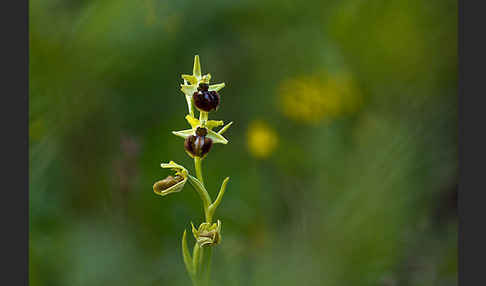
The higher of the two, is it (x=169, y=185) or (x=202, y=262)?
(x=169, y=185)

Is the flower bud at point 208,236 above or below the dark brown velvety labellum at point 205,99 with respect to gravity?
below

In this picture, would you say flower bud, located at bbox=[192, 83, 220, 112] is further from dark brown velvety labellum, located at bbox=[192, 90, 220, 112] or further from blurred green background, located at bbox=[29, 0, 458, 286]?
blurred green background, located at bbox=[29, 0, 458, 286]

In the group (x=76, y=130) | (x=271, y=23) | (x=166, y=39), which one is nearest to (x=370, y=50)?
(x=271, y=23)

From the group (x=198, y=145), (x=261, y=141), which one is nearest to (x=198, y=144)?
(x=198, y=145)

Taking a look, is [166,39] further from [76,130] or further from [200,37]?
[76,130]

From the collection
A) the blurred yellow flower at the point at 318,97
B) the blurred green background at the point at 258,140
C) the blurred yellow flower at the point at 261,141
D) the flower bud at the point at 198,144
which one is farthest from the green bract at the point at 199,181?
the blurred yellow flower at the point at 318,97

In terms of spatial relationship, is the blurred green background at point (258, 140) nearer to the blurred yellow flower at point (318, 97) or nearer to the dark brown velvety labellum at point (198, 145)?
the blurred yellow flower at point (318, 97)

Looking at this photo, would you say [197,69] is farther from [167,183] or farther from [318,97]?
[318,97]

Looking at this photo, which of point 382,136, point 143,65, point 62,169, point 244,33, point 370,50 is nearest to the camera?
point 382,136
